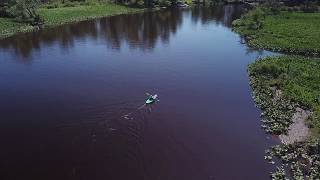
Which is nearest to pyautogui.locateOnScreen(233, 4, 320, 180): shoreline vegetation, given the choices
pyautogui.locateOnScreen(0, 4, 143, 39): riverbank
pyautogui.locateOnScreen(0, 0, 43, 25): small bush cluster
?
pyautogui.locateOnScreen(0, 4, 143, 39): riverbank

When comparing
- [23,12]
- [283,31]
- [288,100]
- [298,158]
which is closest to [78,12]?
[23,12]

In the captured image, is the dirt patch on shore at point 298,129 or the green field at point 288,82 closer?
the dirt patch on shore at point 298,129

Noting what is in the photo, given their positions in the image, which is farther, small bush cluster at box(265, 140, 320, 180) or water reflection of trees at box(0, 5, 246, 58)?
water reflection of trees at box(0, 5, 246, 58)

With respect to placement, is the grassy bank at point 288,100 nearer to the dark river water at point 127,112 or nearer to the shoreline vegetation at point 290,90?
the shoreline vegetation at point 290,90

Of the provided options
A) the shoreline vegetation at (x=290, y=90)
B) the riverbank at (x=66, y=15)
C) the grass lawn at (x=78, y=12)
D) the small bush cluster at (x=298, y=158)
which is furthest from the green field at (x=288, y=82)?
the grass lawn at (x=78, y=12)

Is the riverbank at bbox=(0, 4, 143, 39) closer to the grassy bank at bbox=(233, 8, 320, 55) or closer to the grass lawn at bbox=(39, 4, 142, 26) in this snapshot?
the grass lawn at bbox=(39, 4, 142, 26)

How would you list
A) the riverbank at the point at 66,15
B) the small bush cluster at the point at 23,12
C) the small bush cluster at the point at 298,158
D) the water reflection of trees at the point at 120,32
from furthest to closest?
the small bush cluster at the point at 23,12
the riverbank at the point at 66,15
the water reflection of trees at the point at 120,32
the small bush cluster at the point at 298,158

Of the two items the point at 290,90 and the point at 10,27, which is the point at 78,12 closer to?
the point at 10,27
